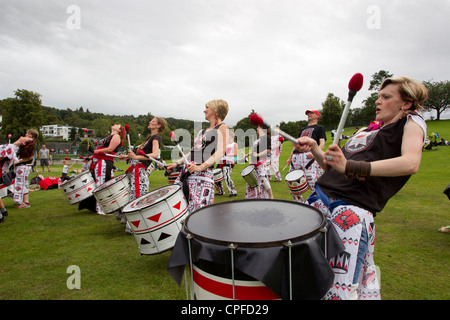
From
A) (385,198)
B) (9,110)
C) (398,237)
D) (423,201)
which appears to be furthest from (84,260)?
(9,110)

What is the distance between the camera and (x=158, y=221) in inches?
120

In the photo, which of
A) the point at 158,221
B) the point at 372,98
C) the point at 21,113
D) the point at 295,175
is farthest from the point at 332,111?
the point at 21,113

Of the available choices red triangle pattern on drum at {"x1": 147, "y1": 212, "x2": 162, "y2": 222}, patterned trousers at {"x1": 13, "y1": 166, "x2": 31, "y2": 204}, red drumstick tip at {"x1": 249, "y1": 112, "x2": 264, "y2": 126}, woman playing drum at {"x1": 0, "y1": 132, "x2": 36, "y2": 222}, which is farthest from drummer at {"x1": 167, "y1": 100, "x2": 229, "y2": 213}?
patterned trousers at {"x1": 13, "y1": 166, "x2": 31, "y2": 204}

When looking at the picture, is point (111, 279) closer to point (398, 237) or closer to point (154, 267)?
point (154, 267)

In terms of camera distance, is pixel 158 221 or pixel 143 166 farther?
pixel 143 166

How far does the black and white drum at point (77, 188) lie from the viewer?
6.22m

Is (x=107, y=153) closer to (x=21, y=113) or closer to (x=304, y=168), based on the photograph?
(x=304, y=168)

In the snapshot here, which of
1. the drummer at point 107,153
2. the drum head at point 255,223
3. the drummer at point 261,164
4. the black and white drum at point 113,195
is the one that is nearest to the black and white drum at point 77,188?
the drummer at point 107,153

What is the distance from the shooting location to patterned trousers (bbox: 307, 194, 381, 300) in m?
1.67

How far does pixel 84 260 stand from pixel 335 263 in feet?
12.9

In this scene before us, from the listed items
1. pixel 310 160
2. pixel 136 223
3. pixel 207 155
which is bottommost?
pixel 136 223

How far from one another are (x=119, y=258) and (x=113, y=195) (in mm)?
1469

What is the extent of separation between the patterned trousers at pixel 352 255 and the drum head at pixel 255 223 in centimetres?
17
